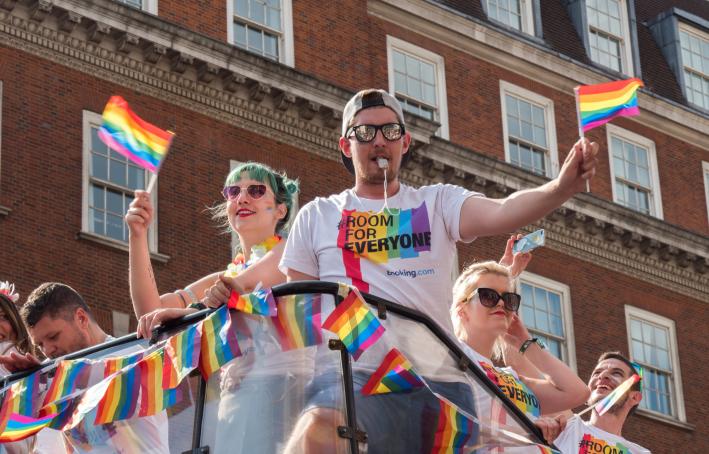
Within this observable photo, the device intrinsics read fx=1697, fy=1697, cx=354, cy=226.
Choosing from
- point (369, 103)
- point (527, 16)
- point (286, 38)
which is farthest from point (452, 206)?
point (527, 16)

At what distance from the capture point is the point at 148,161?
9523 mm

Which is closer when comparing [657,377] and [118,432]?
[118,432]

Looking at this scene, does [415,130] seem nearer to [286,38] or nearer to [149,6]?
[286,38]

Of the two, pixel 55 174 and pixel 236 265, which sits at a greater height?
pixel 55 174

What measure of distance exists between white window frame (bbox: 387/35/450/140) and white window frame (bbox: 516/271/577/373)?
3.07 metres

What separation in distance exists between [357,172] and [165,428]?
1483 millimetres

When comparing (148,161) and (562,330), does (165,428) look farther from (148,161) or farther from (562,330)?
(562,330)

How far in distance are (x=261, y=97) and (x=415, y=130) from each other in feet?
9.99

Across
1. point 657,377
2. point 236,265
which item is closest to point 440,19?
point 657,377

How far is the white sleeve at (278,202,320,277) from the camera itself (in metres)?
7.89

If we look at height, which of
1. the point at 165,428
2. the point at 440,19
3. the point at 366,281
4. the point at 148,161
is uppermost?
the point at 440,19

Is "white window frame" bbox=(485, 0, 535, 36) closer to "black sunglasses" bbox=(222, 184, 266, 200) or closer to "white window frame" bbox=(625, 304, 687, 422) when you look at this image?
Result: "white window frame" bbox=(625, 304, 687, 422)

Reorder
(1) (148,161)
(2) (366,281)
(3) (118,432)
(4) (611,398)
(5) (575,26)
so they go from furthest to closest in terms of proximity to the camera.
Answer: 1. (5) (575,26)
2. (4) (611,398)
3. (1) (148,161)
4. (3) (118,432)
5. (2) (366,281)

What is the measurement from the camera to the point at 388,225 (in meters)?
7.75
